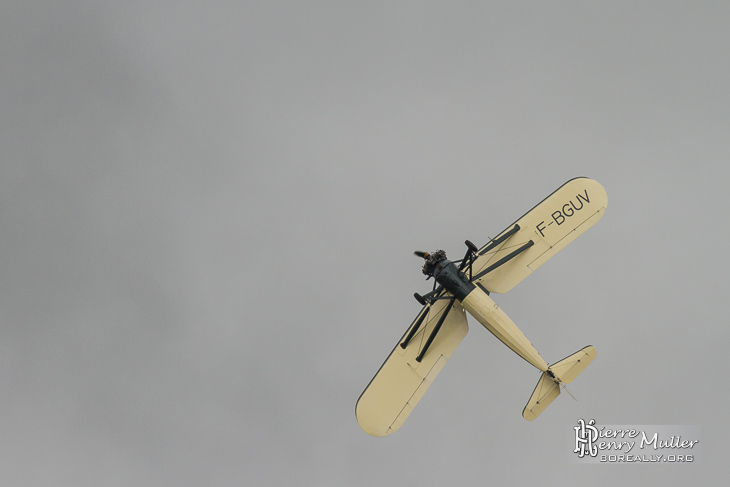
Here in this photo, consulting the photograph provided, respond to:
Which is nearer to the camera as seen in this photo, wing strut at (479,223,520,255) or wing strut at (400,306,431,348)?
wing strut at (400,306,431,348)

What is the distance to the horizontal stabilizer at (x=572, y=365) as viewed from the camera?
1200 inches

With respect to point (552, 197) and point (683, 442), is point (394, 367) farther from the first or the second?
point (683, 442)

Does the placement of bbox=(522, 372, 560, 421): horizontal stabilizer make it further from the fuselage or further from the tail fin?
the fuselage

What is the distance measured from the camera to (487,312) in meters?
30.0

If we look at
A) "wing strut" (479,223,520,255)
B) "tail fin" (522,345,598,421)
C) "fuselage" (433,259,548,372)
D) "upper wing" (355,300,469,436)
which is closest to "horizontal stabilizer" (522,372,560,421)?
"tail fin" (522,345,598,421)

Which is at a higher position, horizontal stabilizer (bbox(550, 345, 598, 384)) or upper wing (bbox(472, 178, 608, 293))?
upper wing (bbox(472, 178, 608, 293))

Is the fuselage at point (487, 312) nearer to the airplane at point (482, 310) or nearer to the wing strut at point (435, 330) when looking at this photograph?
the airplane at point (482, 310)

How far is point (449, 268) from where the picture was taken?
30766 mm

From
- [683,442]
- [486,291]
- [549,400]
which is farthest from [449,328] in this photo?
[683,442]

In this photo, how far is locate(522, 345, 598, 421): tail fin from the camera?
100.0ft

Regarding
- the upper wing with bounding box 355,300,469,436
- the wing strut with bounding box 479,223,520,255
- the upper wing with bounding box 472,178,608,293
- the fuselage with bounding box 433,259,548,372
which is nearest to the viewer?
the fuselage with bounding box 433,259,548,372

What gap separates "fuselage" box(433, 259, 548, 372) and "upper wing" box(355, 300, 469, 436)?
55.0 inches

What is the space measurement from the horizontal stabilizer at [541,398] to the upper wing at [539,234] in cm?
543

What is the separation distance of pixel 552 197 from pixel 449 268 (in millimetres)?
7463
